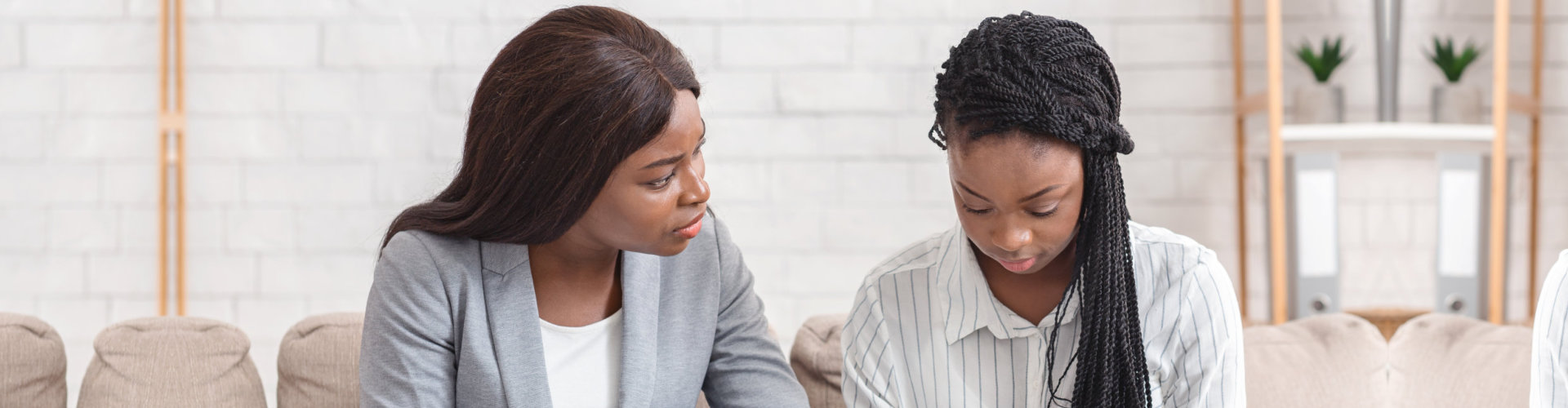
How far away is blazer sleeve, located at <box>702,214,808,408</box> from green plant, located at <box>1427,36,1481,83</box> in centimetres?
162

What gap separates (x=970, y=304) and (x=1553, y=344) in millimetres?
623

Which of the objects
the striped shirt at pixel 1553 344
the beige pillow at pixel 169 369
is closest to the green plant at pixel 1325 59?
the striped shirt at pixel 1553 344

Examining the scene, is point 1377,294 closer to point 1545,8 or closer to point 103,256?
point 1545,8

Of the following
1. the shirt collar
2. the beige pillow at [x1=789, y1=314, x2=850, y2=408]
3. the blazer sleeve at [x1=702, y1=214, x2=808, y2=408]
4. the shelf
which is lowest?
the beige pillow at [x1=789, y1=314, x2=850, y2=408]

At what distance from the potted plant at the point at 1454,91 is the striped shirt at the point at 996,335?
1410 mm

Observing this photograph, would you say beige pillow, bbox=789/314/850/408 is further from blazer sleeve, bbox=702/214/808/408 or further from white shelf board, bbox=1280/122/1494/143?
white shelf board, bbox=1280/122/1494/143

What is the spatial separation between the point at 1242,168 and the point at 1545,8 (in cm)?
75

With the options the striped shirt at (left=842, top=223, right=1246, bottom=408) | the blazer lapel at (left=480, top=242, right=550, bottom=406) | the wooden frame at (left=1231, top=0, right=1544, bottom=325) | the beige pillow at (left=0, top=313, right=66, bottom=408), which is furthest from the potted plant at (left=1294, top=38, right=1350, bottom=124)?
the beige pillow at (left=0, top=313, right=66, bottom=408)

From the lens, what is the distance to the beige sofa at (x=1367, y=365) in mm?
1701

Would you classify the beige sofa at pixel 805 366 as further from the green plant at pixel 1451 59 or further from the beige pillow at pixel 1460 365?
the green plant at pixel 1451 59

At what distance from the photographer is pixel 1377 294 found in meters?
2.17

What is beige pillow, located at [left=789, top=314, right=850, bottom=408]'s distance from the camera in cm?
174

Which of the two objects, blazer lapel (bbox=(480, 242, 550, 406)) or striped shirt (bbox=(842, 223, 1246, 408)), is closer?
striped shirt (bbox=(842, 223, 1246, 408))

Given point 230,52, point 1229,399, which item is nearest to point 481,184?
point 1229,399
